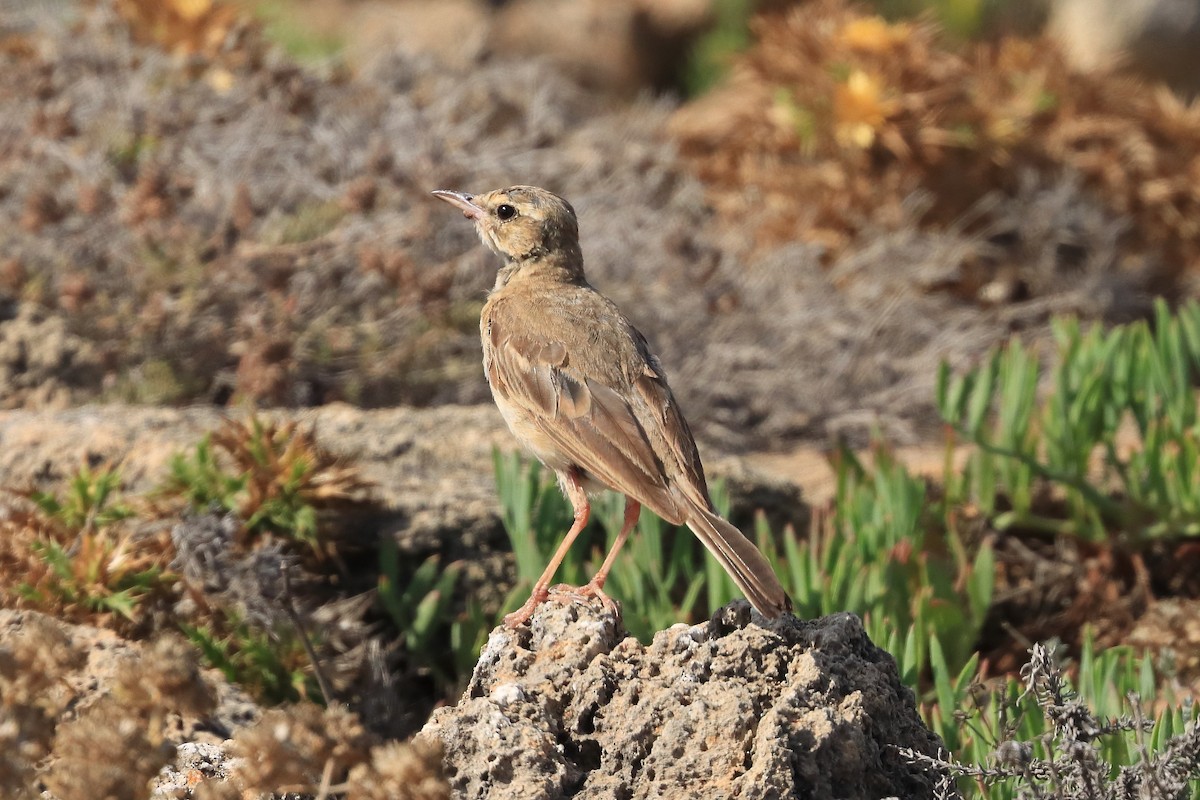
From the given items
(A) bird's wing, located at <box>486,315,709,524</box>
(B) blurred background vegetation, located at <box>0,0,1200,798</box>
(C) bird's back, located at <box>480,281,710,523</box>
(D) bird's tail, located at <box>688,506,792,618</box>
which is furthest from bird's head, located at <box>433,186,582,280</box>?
(D) bird's tail, located at <box>688,506,792,618</box>

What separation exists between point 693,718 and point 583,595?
0.89m

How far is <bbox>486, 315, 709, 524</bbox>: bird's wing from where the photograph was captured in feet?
13.8

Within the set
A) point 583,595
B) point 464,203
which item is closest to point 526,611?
point 583,595

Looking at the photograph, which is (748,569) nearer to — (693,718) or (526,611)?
(693,718)

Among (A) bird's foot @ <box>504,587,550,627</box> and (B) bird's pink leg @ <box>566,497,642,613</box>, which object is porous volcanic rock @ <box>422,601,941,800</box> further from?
(B) bird's pink leg @ <box>566,497,642,613</box>

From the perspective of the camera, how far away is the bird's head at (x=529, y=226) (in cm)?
513

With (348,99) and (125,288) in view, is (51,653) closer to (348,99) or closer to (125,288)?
(125,288)

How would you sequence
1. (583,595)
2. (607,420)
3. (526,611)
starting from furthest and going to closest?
1. (607,420)
2. (583,595)
3. (526,611)

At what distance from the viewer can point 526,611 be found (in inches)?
157

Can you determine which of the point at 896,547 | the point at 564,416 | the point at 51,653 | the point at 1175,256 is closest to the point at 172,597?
the point at 564,416

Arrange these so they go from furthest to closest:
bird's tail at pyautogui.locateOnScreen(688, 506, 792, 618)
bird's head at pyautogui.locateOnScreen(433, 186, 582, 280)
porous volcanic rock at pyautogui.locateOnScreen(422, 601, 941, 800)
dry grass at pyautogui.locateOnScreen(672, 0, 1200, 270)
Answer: dry grass at pyautogui.locateOnScreen(672, 0, 1200, 270), bird's head at pyautogui.locateOnScreen(433, 186, 582, 280), bird's tail at pyautogui.locateOnScreen(688, 506, 792, 618), porous volcanic rock at pyautogui.locateOnScreen(422, 601, 941, 800)

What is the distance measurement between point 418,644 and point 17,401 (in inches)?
121

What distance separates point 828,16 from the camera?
10.9 metres

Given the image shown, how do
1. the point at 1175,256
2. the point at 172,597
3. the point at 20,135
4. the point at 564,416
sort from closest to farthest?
1. the point at 564,416
2. the point at 172,597
3. the point at 20,135
4. the point at 1175,256
